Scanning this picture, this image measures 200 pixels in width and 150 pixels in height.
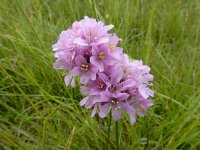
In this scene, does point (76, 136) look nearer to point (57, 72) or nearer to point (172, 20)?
point (57, 72)

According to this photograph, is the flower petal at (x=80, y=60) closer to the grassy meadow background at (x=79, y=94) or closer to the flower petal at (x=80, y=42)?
the flower petal at (x=80, y=42)

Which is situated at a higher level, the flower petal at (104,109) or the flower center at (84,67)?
the flower center at (84,67)

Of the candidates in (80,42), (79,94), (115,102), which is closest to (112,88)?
(115,102)

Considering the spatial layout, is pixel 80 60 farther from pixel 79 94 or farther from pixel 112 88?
pixel 79 94

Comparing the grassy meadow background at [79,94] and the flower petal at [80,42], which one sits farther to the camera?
the grassy meadow background at [79,94]

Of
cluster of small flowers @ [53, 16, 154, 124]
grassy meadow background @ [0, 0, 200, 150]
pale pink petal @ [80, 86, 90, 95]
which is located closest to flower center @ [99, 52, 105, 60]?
cluster of small flowers @ [53, 16, 154, 124]

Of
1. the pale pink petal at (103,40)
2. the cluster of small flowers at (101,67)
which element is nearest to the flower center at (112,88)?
the cluster of small flowers at (101,67)

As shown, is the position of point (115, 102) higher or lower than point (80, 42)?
lower

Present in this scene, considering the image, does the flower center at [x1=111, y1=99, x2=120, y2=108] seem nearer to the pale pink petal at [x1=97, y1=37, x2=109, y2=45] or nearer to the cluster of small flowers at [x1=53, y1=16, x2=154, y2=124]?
the cluster of small flowers at [x1=53, y1=16, x2=154, y2=124]
